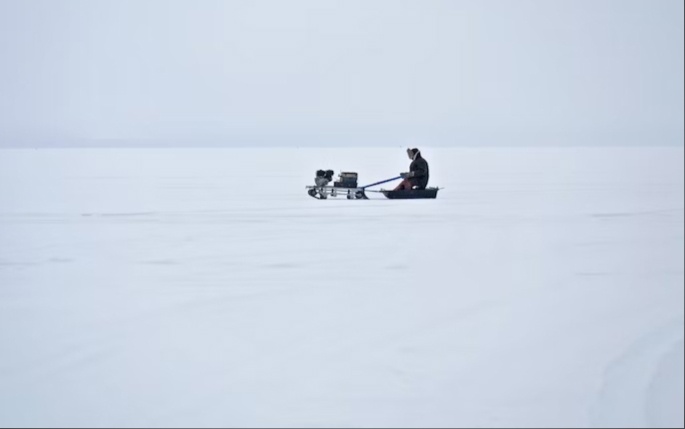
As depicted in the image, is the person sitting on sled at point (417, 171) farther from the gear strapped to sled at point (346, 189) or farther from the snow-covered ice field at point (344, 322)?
the snow-covered ice field at point (344, 322)

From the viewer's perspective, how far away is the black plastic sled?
1479 cm

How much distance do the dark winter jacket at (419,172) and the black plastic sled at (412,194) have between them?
10 cm

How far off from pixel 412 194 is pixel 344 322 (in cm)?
938

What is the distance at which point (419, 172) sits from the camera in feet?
48.1

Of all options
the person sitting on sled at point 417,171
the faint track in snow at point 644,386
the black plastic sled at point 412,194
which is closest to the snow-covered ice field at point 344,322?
the faint track in snow at point 644,386

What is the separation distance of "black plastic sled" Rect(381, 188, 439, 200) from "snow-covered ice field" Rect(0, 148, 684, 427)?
8.00 feet

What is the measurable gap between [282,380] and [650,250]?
5.29 m

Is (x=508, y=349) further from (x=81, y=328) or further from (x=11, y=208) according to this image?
(x=11, y=208)

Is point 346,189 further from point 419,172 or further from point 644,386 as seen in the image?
point 644,386

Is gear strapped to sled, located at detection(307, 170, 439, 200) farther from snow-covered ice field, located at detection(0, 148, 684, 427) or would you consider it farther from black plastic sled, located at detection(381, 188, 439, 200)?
snow-covered ice field, located at detection(0, 148, 684, 427)

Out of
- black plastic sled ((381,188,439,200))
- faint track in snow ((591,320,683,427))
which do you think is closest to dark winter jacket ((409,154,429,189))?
black plastic sled ((381,188,439,200))

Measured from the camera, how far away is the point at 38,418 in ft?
13.5

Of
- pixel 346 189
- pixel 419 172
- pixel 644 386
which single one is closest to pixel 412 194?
pixel 419 172

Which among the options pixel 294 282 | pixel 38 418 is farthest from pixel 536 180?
pixel 38 418
